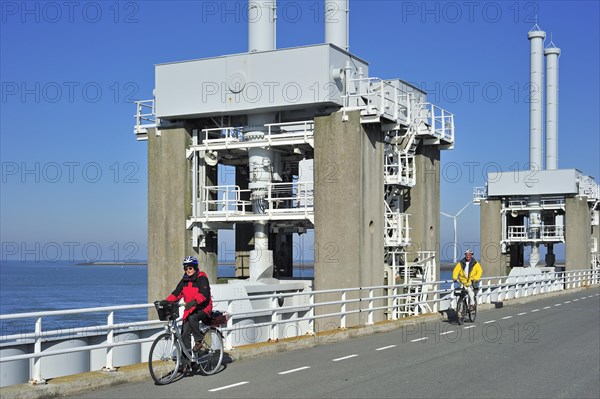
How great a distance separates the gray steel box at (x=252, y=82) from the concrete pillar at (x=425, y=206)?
7248 millimetres

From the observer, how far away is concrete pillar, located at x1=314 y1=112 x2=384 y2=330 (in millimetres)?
27672

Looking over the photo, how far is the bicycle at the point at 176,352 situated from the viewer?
1184 cm

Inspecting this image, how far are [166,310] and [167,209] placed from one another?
66.5 ft

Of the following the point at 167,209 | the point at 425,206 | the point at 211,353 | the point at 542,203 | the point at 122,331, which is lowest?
the point at 122,331

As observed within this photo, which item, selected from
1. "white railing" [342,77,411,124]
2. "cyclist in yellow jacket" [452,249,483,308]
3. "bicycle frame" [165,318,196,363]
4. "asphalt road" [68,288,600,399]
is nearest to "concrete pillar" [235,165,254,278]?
"white railing" [342,77,411,124]

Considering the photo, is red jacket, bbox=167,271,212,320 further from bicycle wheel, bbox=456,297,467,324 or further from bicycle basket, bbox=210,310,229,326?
bicycle wheel, bbox=456,297,467,324

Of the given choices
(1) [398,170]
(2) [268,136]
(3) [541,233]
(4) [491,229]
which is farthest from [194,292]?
(4) [491,229]

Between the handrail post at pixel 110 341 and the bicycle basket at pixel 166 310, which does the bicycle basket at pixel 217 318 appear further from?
the handrail post at pixel 110 341

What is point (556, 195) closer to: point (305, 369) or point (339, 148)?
point (339, 148)

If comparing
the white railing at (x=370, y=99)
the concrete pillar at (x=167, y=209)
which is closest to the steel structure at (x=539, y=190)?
the white railing at (x=370, y=99)

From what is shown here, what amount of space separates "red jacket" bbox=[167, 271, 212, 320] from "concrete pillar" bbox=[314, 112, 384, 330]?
15.4 metres

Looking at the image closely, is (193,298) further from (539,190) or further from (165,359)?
(539,190)

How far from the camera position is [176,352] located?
39.8 ft

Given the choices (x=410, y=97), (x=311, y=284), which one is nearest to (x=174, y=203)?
(x=311, y=284)
